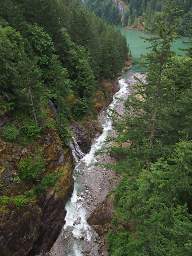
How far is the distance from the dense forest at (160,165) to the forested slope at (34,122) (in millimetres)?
6020

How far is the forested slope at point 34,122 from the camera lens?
3023 cm

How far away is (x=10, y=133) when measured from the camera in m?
33.3

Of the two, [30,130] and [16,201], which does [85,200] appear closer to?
[30,130]

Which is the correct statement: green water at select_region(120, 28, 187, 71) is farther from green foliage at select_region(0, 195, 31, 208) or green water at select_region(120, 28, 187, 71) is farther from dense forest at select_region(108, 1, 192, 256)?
green foliage at select_region(0, 195, 31, 208)

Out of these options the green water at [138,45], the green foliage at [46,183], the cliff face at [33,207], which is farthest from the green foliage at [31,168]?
the green water at [138,45]

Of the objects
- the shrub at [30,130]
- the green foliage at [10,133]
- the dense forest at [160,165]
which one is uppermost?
the dense forest at [160,165]

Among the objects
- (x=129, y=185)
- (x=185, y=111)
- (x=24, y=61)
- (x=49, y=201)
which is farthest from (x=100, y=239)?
(x=24, y=61)

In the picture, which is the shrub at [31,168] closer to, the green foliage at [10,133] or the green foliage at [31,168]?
the green foliage at [31,168]

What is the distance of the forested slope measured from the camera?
99.2ft

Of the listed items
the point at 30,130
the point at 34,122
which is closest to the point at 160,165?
the point at 30,130

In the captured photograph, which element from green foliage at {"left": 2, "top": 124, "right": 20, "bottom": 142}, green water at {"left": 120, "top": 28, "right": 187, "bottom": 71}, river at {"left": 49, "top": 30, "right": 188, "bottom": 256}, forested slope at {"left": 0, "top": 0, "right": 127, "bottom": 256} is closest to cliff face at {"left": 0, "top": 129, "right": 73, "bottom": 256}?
forested slope at {"left": 0, "top": 0, "right": 127, "bottom": 256}

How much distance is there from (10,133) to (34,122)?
11.5ft

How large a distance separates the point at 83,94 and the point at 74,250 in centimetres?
2597

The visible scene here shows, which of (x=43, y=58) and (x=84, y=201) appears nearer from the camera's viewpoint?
(x=84, y=201)
